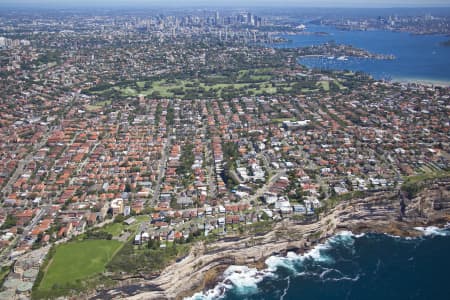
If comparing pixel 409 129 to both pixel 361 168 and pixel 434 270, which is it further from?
pixel 434 270

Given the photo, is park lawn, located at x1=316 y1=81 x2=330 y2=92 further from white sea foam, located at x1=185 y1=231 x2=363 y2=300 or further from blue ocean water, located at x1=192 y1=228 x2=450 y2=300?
white sea foam, located at x1=185 y1=231 x2=363 y2=300

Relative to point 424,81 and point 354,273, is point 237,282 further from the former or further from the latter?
point 424,81

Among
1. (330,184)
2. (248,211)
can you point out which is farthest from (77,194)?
(330,184)

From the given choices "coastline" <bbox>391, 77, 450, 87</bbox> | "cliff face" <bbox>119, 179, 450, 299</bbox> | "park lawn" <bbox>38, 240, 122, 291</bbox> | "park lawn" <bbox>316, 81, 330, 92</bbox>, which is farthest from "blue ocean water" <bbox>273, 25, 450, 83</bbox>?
"park lawn" <bbox>38, 240, 122, 291</bbox>

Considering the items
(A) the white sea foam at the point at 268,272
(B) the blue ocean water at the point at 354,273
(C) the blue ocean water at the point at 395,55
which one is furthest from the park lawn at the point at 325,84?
(A) the white sea foam at the point at 268,272

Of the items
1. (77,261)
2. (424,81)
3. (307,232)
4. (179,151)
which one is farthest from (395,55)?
(77,261)

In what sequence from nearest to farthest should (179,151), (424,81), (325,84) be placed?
(179,151) < (325,84) < (424,81)
